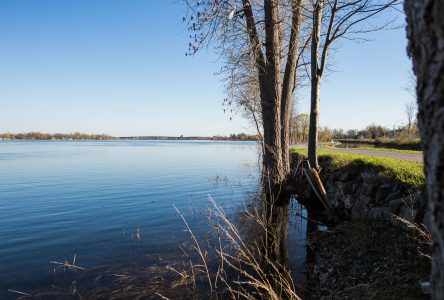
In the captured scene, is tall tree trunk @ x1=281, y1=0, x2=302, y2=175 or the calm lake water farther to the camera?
tall tree trunk @ x1=281, y1=0, x2=302, y2=175

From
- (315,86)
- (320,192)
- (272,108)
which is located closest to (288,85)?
(272,108)

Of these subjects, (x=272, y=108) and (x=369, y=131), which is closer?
(x=272, y=108)

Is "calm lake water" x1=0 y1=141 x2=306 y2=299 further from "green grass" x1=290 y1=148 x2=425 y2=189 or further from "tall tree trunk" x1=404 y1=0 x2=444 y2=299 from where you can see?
"tall tree trunk" x1=404 y1=0 x2=444 y2=299

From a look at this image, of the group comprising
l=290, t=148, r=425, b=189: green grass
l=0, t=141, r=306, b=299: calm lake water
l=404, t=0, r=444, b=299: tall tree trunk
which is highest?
A: l=404, t=0, r=444, b=299: tall tree trunk

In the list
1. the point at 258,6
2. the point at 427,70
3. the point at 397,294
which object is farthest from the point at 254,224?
the point at 427,70

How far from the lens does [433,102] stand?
1.54 m

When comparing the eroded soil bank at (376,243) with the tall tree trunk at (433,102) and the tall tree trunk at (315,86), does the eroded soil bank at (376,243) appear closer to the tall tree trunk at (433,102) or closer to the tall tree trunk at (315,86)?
the tall tree trunk at (315,86)

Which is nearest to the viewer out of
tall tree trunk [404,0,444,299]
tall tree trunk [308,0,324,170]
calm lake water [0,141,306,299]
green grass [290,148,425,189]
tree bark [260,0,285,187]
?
tall tree trunk [404,0,444,299]

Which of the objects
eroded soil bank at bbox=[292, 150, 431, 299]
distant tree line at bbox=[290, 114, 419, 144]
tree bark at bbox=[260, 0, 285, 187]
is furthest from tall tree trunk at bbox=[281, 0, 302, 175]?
distant tree line at bbox=[290, 114, 419, 144]

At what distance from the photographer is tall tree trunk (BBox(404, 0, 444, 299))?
4.94ft

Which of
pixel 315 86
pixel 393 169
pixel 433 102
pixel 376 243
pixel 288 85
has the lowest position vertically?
pixel 376 243

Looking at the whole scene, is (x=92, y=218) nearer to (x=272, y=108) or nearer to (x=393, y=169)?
(x=272, y=108)

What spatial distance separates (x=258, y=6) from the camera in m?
13.1

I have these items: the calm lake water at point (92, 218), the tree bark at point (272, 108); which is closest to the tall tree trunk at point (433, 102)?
the calm lake water at point (92, 218)
